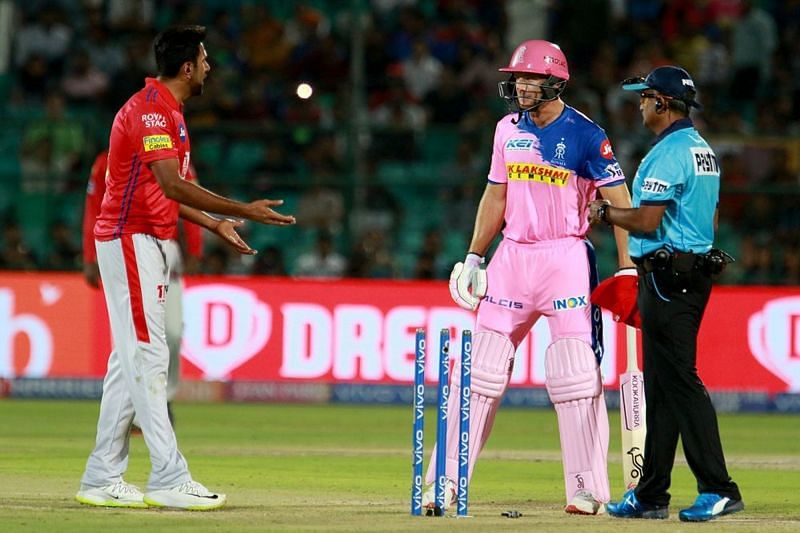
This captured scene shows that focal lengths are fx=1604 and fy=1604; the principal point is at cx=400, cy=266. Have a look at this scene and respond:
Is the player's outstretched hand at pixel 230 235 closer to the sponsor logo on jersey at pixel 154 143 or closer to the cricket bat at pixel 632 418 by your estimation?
the sponsor logo on jersey at pixel 154 143

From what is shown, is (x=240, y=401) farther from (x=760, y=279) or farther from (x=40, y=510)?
(x=40, y=510)

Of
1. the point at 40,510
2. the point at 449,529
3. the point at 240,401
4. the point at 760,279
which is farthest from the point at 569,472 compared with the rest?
the point at 760,279

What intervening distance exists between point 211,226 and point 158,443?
1222 millimetres

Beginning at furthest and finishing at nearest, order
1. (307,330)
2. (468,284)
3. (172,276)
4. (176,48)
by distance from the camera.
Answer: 1. (307,330)
2. (172,276)
3. (468,284)
4. (176,48)

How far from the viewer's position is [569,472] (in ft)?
28.9

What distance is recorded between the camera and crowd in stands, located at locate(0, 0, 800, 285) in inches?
758

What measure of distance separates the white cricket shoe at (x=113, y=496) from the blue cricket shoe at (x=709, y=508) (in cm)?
294

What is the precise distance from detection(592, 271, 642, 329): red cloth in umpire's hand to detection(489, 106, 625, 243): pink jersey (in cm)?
33

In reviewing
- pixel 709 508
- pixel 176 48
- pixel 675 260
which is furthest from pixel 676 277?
pixel 176 48

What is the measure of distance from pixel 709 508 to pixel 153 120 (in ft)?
11.8

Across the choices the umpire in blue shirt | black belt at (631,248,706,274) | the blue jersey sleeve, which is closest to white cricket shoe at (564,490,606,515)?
the umpire in blue shirt

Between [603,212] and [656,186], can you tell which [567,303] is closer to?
[603,212]

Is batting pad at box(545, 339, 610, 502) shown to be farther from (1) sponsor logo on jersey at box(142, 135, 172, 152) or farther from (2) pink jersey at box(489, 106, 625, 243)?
(1) sponsor logo on jersey at box(142, 135, 172, 152)

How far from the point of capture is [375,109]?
21391mm
